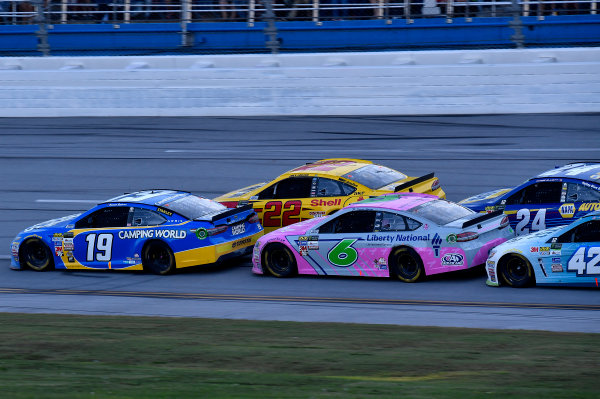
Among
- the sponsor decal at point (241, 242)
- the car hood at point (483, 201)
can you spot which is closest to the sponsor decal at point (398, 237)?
the car hood at point (483, 201)

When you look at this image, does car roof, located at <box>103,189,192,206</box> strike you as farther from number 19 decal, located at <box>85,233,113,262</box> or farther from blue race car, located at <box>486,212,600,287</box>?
blue race car, located at <box>486,212,600,287</box>

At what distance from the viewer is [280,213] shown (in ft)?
48.8

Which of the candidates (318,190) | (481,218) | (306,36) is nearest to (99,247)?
(318,190)

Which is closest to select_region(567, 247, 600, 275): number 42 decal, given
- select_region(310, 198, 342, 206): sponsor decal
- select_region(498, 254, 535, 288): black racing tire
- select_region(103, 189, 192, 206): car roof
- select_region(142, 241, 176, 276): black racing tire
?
select_region(498, 254, 535, 288): black racing tire

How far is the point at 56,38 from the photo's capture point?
25.8m

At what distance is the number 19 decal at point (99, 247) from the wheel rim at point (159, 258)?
676mm

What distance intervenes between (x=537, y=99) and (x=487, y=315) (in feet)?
38.2

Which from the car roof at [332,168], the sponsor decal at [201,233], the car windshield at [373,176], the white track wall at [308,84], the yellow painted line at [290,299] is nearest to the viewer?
the yellow painted line at [290,299]

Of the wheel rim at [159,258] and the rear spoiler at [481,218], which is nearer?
the rear spoiler at [481,218]

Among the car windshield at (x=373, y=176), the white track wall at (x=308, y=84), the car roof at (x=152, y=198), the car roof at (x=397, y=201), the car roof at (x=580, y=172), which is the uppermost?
the white track wall at (x=308, y=84)

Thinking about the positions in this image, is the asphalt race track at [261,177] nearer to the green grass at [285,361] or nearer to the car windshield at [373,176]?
the green grass at [285,361]

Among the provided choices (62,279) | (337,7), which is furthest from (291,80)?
A: (62,279)

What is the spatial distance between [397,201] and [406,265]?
3.24 ft

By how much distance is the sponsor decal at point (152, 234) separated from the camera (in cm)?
1356
